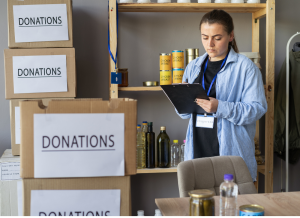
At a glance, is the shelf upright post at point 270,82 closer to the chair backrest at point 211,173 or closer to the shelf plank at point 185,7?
the shelf plank at point 185,7

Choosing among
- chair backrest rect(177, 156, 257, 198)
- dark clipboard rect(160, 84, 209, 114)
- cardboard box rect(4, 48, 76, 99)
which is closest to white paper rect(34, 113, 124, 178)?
chair backrest rect(177, 156, 257, 198)

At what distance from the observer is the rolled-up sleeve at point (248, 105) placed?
67.4 inches

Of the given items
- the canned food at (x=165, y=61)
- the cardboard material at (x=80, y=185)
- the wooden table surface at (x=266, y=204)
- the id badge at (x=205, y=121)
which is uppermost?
the canned food at (x=165, y=61)

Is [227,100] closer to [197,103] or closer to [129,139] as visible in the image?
[197,103]

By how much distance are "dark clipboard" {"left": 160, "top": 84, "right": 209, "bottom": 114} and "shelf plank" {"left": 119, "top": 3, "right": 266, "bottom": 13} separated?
85 cm

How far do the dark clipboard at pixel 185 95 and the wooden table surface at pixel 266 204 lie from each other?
61 centimetres

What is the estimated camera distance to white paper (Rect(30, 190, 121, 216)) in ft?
2.71

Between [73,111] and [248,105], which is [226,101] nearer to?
[248,105]

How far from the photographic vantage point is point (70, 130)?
832 mm

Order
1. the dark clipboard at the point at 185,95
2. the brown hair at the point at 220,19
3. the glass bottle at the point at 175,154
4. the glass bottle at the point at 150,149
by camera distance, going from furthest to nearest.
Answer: the glass bottle at the point at 175,154 < the glass bottle at the point at 150,149 < the brown hair at the point at 220,19 < the dark clipboard at the point at 185,95

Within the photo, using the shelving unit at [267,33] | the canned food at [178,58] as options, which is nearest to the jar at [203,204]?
the shelving unit at [267,33]

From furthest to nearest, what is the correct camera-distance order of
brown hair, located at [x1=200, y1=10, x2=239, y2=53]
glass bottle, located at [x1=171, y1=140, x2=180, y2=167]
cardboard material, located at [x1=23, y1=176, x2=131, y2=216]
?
1. glass bottle, located at [x1=171, y1=140, x2=180, y2=167]
2. brown hair, located at [x1=200, y1=10, x2=239, y2=53]
3. cardboard material, located at [x1=23, y1=176, x2=131, y2=216]

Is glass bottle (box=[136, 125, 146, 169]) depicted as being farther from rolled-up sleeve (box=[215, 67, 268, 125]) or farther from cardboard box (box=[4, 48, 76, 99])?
rolled-up sleeve (box=[215, 67, 268, 125])

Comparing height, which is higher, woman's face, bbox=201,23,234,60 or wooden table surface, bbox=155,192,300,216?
woman's face, bbox=201,23,234,60
